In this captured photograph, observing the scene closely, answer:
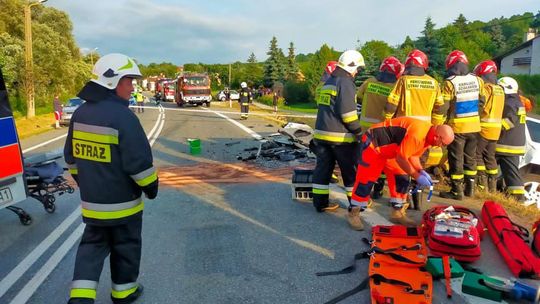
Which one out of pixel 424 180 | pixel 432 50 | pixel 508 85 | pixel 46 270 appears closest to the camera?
pixel 46 270

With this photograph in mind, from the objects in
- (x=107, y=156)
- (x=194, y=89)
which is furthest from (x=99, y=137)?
(x=194, y=89)

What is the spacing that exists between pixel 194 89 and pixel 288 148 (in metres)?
25.1

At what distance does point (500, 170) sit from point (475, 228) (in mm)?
3908

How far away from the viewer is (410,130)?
4523mm

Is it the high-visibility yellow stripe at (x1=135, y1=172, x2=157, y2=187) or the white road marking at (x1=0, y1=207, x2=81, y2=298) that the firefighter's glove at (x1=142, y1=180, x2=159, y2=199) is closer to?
the high-visibility yellow stripe at (x1=135, y1=172, x2=157, y2=187)

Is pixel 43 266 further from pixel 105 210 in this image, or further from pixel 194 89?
pixel 194 89

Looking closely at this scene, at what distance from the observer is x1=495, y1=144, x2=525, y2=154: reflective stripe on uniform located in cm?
690

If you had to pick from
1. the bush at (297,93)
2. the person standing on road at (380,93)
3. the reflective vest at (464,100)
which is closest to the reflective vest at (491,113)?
the reflective vest at (464,100)

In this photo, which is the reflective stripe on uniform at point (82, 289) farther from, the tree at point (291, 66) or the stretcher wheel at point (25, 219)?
the tree at point (291, 66)

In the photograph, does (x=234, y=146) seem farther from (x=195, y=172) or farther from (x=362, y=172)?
(x=362, y=172)

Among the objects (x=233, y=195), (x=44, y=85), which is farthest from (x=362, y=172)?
(x=44, y=85)

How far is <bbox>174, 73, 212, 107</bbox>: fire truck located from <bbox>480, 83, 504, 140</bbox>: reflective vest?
95.5 ft

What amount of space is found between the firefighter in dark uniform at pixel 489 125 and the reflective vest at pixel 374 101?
1571mm

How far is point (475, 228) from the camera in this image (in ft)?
14.2
